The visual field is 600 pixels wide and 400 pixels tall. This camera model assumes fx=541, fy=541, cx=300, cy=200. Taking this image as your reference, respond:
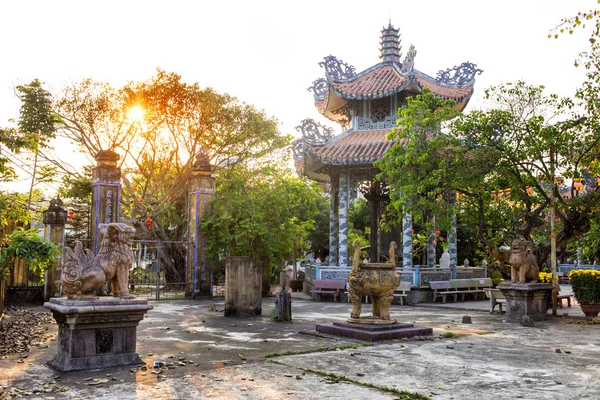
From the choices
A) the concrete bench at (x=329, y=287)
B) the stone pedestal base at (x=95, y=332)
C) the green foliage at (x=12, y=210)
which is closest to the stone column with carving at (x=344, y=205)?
the concrete bench at (x=329, y=287)

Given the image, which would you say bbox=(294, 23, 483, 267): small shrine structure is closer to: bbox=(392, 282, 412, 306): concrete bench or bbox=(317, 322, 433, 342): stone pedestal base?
bbox=(392, 282, 412, 306): concrete bench

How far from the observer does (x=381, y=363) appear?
762cm

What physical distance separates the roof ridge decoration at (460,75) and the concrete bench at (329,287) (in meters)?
10.6

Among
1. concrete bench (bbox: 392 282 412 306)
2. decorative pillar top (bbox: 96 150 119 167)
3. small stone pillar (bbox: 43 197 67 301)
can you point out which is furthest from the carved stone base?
decorative pillar top (bbox: 96 150 119 167)

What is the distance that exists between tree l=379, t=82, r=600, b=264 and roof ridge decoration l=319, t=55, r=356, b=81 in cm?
854

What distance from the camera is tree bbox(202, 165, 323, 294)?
64.1ft

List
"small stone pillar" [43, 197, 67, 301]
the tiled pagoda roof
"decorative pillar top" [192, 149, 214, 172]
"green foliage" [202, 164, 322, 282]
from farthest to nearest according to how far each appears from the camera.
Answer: the tiled pagoda roof
"decorative pillar top" [192, 149, 214, 172]
"green foliage" [202, 164, 322, 282]
"small stone pillar" [43, 197, 67, 301]

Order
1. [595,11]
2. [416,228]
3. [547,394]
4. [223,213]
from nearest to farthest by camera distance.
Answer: [547,394]
[595,11]
[223,213]
[416,228]

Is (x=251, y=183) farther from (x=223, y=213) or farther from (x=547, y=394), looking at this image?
(x=547, y=394)

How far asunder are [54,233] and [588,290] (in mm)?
15779

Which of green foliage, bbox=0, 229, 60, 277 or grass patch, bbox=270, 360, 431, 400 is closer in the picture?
grass patch, bbox=270, 360, 431, 400

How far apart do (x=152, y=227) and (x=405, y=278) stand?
11.1 meters

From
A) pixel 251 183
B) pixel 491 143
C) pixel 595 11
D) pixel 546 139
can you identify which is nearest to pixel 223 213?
pixel 251 183

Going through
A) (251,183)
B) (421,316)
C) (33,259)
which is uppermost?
(251,183)
